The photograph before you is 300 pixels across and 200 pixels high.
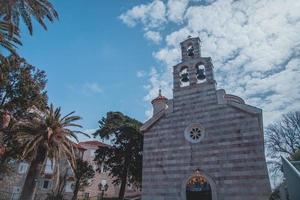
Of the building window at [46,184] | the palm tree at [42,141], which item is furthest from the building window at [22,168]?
the palm tree at [42,141]

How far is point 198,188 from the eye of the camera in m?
16.8

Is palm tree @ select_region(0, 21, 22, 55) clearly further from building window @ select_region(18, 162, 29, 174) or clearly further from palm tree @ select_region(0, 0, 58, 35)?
building window @ select_region(18, 162, 29, 174)

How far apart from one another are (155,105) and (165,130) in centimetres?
661

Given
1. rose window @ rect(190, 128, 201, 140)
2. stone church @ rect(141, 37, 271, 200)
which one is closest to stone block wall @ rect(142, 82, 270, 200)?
stone church @ rect(141, 37, 271, 200)

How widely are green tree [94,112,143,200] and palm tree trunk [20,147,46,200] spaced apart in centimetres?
1095

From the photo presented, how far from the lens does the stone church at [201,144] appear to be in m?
15.7

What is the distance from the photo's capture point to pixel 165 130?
1995 cm

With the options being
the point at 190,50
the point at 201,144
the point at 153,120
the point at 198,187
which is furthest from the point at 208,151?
the point at 190,50

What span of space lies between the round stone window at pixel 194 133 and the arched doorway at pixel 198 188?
2631mm

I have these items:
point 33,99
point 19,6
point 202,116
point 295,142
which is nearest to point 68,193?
point 33,99

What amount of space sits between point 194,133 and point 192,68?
5.58m

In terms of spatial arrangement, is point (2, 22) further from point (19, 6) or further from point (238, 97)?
point (238, 97)

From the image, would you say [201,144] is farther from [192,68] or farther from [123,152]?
[123,152]

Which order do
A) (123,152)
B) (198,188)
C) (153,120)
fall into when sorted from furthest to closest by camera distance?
1. (123,152)
2. (153,120)
3. (198,188)
